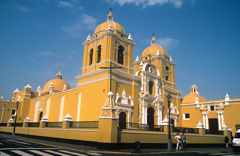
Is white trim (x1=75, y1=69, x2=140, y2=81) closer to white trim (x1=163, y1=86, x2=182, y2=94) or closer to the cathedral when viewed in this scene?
the cathedral

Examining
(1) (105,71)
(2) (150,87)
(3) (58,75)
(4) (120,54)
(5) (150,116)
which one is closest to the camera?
(1) (105,71)

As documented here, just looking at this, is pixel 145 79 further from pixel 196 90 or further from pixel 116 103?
pixel 196 90

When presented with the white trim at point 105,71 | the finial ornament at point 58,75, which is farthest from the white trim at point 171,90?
the finial ornament at point 58,75

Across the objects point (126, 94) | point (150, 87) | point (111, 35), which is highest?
point (111, 35)

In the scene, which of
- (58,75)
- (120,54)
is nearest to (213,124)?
(120,54)

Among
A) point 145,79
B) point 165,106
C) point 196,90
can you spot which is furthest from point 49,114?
point 196,90

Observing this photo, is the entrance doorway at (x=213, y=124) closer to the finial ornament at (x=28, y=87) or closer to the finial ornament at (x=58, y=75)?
the finial ornament at (x=58, y=75)

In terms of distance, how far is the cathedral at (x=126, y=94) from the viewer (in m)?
21.3

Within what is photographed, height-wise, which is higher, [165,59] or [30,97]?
[165,59]

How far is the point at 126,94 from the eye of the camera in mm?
22516

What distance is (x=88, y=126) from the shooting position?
51.7ft

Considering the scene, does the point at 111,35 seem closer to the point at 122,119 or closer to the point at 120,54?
the point at 120,54

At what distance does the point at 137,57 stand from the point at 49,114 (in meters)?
16.3

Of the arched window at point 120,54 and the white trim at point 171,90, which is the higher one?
the arched window at point 120,54
